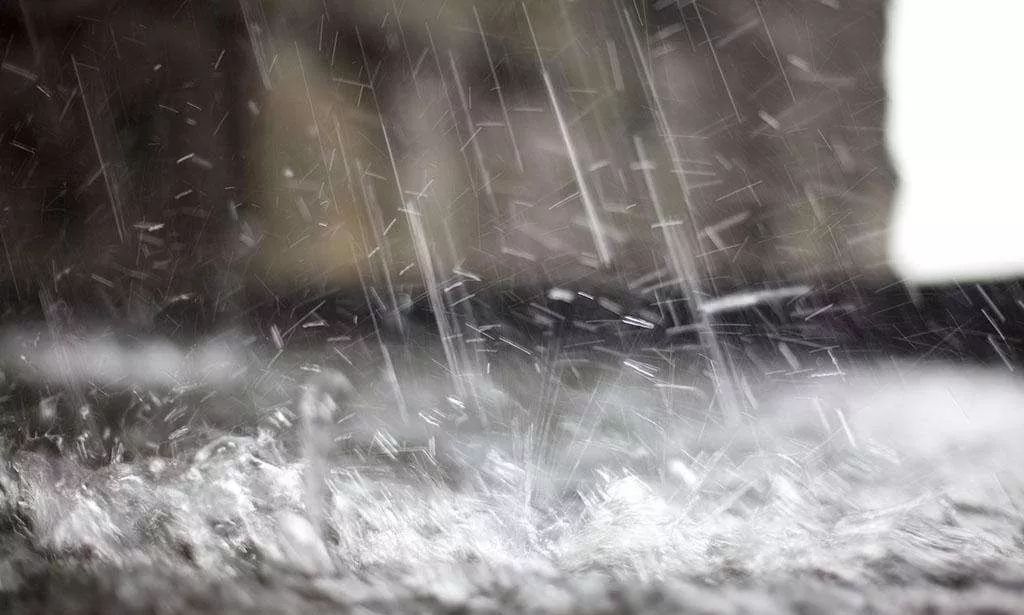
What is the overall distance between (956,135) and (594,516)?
61 centimetres

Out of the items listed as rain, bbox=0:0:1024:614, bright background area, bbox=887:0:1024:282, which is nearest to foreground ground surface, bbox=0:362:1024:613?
rain, bbox=0:0:1024:614

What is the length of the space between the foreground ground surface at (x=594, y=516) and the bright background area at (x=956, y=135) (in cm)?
15

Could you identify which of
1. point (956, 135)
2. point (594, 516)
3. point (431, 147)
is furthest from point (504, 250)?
point (956, 135)

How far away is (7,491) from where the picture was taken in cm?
57

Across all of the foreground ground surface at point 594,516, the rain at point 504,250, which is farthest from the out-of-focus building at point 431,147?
the foreground ground surface at point 594,516

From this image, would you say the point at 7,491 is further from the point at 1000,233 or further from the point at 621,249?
the point at 1000,233

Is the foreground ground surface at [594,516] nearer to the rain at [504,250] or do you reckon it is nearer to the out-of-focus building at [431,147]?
the rain at [504,250]

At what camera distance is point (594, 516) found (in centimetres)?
56

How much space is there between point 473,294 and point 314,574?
0.45 meters

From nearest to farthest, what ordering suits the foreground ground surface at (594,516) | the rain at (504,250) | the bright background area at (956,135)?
the foreground ground surface at (594,516), the rain at (504,250), the bright background area at (956,135)

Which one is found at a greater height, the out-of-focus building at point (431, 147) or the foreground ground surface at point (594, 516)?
the out-of-focus building at point (431, 147)

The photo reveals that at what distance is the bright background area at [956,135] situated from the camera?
0.79 meters

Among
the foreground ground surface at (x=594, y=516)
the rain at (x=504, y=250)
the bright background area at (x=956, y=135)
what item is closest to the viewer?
the foreground ground surface at (x=594, y=516)

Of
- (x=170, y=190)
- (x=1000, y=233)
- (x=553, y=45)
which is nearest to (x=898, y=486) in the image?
(x=1000, y=233)
